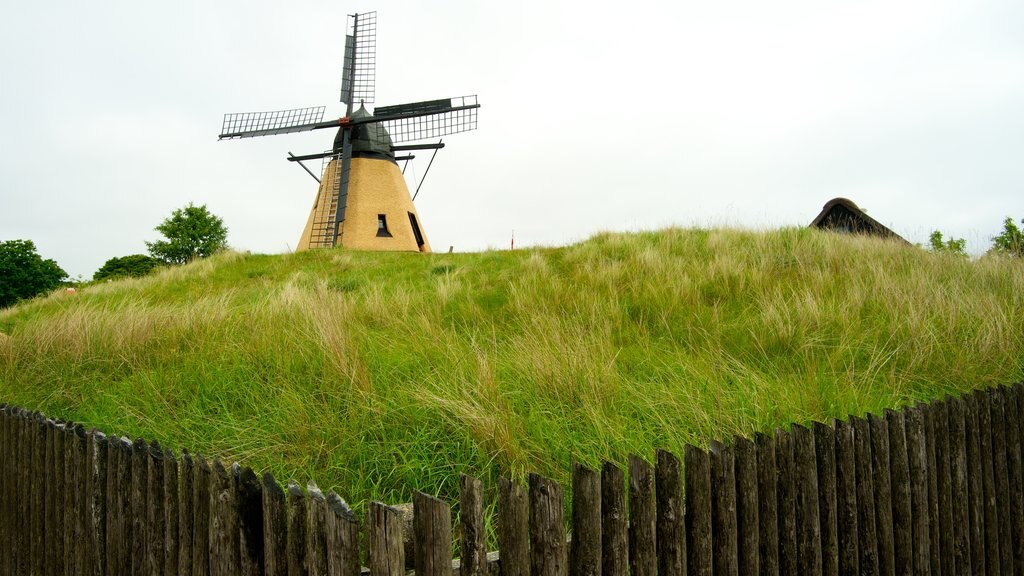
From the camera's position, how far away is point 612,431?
3055mm

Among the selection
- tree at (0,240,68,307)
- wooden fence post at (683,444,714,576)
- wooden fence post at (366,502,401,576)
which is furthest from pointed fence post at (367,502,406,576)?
tree at (0,240,68,307)

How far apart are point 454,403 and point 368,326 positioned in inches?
141

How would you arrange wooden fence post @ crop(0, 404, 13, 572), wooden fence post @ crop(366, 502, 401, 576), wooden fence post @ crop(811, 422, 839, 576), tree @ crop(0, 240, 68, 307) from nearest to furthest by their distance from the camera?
wooden fence post @ crop(366, 502, 401, 576), wooden fence post @ crop(811, 422, 839, 576), wooden fence post @ crop(0, 404, 13, 572), tree @ crop(0, 240, 68, 307)

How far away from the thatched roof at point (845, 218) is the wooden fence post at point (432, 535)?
19.4 m

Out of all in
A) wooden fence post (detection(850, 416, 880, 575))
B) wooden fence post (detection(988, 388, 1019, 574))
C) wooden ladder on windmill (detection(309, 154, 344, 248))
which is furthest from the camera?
wooden ladder on windmill (detection(309, 154, 344, 248))

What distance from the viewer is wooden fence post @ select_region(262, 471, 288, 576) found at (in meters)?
1.78

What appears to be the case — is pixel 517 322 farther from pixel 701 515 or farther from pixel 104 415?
pixel 701 515

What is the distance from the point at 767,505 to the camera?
7.35ft

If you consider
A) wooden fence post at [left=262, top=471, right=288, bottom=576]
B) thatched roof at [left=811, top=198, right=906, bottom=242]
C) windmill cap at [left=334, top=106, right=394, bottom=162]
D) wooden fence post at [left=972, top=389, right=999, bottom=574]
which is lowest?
wooden fence post at [left=972, top=389, right=999, bottom=574]

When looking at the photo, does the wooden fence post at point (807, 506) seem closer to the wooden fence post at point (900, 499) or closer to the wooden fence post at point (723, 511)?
the wooden fence post at point (723, 511)

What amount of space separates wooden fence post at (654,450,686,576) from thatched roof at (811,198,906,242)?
18676mm

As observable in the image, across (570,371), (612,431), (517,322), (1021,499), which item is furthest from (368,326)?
(1021,499)

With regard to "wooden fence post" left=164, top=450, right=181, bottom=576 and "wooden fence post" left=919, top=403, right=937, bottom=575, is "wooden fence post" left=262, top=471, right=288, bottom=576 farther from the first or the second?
"wooden fence post" left=919, top=403, right=937, bottom=575

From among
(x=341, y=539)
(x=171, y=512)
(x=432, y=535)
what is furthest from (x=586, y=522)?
(x=171, y=512)
